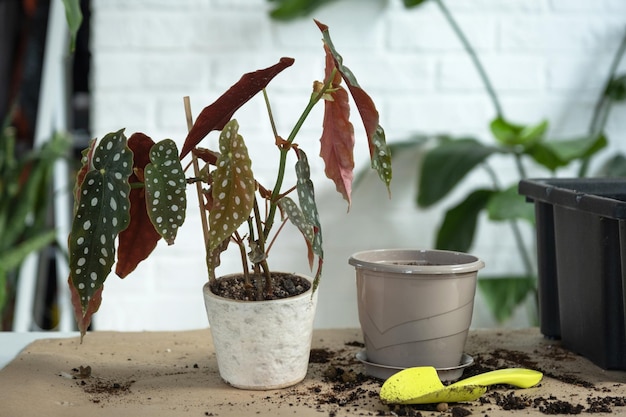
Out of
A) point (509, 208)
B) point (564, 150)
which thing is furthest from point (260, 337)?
point (564, 150)

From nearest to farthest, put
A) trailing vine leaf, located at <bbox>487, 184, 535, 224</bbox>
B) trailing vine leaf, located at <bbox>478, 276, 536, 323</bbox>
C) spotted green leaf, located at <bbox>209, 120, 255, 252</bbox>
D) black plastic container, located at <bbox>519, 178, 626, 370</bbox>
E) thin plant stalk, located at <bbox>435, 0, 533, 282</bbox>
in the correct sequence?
1. spotted green leaf, located at <bbox>209, 120, 255, 252</bbox>
2. black plastic container, located at <bbox>519, 178, 626, 370</bbox>
3. trailing vine leaf, located at <bbox>487, 184, 535, 224</bbox>
4. trailing vine leaf, located at <bbox>478, 276, 536, 323</bbox>
5. thin plant stalk, located at <bbox>435, 0, 533, 282</bbox>

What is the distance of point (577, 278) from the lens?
98cm

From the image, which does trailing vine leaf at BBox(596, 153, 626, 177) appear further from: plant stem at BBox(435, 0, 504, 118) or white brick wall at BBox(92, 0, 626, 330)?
plant stem at BBox(435, 0, 504, 118)

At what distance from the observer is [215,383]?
2.94 feet

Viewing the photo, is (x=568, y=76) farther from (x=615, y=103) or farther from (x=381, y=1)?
(x=381, y=1)

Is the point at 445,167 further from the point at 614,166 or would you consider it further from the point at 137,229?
the point at 137,229

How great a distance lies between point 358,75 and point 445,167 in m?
0.32

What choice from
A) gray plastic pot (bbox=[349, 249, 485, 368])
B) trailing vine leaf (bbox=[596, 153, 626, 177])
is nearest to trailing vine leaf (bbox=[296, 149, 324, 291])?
gray plastic pot (bbox=[349, 249, 485, 368])

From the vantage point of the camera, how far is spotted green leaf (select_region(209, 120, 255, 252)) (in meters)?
0.78

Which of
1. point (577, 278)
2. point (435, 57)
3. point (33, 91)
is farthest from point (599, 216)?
point (33, 91)

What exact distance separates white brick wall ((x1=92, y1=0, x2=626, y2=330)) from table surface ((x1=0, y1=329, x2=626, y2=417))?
0.68 meters

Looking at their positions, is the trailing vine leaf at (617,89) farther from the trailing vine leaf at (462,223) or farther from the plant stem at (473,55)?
the trailing vine leaf at (462,223)

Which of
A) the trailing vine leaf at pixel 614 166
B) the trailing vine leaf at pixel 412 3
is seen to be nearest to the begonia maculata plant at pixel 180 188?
the trailing vine leaf at pixel 412 3

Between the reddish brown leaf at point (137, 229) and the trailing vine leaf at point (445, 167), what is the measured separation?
2.82ft
